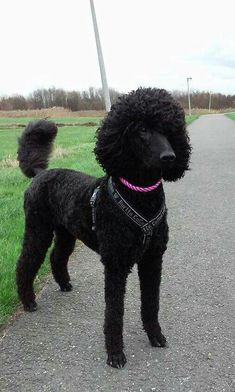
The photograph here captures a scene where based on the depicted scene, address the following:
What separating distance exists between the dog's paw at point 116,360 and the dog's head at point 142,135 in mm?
1294

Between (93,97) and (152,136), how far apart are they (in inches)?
4578

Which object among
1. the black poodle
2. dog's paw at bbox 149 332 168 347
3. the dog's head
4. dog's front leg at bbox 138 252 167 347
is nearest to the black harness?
the black poodle

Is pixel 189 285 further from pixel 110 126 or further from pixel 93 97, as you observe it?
pixel 93 97

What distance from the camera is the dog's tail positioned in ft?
14.9

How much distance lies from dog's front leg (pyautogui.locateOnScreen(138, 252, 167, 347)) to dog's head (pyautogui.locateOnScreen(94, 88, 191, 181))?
717 millimetres

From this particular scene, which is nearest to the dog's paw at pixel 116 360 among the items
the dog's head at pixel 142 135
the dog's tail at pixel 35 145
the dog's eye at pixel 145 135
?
the dog's head at pixel 142 135

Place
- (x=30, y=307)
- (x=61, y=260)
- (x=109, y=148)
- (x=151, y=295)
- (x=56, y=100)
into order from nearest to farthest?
(x=109, y=148)
(x=151, y=295)
(x=30, y=307)
(x=61, y=260)
(x=56, y=100)

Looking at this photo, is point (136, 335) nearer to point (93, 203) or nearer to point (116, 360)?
point (116, 360)

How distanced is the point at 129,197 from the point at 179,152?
479 mm

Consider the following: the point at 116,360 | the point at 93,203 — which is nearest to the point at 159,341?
the point at 116,360

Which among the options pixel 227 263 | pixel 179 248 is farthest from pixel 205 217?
pixel 227 263

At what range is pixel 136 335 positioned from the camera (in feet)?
12.3

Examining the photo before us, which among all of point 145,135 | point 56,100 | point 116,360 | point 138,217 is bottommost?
point 56,100

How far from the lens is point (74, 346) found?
3502 millimetres
